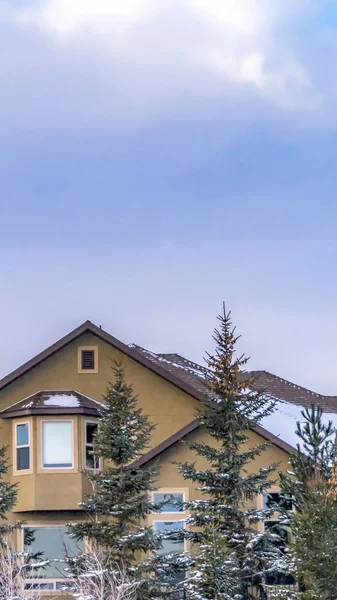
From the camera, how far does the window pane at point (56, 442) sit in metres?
32.3

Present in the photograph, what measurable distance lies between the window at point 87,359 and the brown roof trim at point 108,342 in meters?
0.47

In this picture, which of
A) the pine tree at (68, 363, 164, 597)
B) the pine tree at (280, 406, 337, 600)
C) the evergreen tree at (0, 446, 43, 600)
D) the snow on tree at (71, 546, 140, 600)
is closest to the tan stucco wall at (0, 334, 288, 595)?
the evergreen tree at (0, 446, 43, 600)

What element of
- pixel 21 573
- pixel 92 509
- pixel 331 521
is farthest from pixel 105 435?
pixel 331 521

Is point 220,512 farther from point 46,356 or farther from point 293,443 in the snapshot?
point 46,356

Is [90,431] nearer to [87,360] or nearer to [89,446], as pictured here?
[89,446]

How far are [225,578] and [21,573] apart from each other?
5635mm

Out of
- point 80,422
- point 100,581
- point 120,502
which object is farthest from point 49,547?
point 100,581

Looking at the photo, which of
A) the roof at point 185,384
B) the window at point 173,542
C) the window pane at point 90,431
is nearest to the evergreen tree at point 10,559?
the window pane at point 90,431

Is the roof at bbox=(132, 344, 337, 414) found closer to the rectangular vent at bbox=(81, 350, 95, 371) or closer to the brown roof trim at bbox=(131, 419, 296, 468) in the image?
the rectangular vent at bbox=(81, 350, 95, 371)

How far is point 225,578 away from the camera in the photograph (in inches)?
1006

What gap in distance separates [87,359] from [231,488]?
8.29 meters

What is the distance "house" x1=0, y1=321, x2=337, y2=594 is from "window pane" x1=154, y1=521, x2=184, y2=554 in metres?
0.06

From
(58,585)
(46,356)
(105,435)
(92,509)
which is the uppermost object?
(46,356)

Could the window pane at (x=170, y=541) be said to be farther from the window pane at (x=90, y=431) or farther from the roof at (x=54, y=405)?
the roof at (x=54, y=405)
